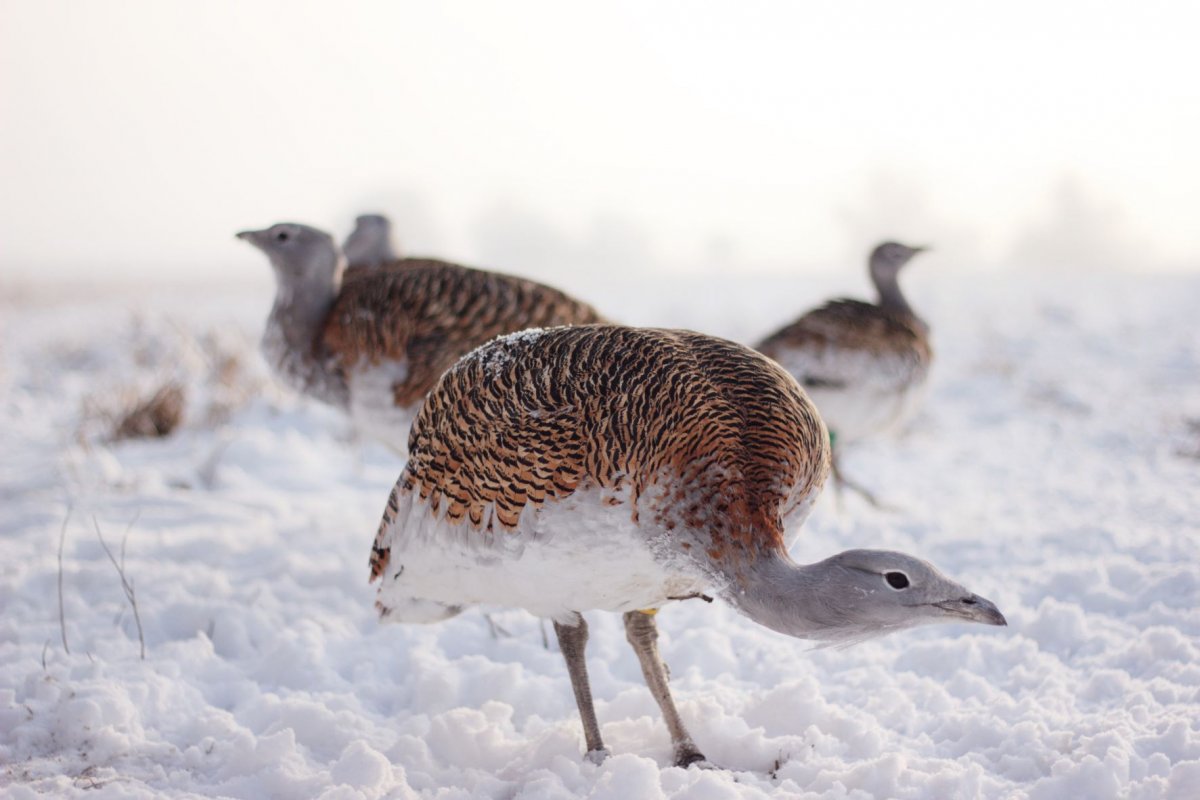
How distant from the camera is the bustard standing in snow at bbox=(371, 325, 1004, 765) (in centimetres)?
211

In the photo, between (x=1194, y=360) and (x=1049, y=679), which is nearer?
(x=1049, y=679)

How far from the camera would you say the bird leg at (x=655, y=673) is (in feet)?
9.59

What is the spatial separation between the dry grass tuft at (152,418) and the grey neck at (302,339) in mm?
2750

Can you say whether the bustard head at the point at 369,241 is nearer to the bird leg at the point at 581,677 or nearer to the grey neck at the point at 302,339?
the grey neck at the point at 302,339

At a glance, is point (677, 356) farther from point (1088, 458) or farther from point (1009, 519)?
point (1088, 458)

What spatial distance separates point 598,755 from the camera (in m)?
2.86

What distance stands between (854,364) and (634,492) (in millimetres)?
3924

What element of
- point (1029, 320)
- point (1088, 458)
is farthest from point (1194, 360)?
point (1088, 458)

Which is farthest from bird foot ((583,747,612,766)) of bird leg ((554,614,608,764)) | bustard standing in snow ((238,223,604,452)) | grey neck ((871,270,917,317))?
grey neck ((871,270,917,317))

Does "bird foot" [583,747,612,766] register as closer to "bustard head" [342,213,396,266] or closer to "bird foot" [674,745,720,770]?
"bird foot" [674,745,720,770]

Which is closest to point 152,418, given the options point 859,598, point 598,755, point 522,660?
point 522,660

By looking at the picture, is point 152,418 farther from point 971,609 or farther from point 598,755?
point 971,609

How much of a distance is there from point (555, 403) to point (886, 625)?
3.09 ft

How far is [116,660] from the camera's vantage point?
3.46 meters
